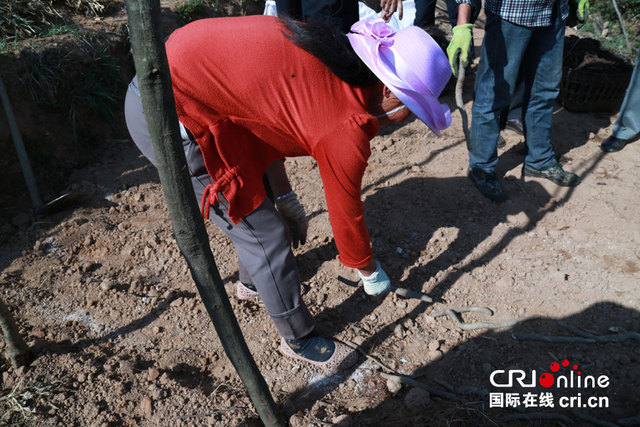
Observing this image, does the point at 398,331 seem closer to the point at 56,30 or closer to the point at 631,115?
the point at 631,115

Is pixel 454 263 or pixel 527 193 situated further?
pixel 527 193

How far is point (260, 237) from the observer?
6.00ft

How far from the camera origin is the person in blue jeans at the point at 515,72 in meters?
2.72

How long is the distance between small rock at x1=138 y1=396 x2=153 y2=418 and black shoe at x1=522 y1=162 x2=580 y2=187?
110 inches

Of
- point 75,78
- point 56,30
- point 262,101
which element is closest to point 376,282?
point 262,101

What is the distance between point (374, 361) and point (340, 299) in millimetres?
425

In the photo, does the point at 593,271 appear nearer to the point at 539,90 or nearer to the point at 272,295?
the point at 539,90

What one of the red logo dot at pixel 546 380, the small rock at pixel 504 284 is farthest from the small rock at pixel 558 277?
the red logo dot at pixel 546 380

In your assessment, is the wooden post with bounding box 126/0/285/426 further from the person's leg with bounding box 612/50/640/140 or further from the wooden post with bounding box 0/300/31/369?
the person's leg with bounding box 612/50/640/140

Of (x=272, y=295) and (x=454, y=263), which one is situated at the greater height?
(x=272, y=295)

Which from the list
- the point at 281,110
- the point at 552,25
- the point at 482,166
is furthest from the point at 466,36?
the point at 281,110

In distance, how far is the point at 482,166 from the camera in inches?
124

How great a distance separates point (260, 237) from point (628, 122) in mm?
3230

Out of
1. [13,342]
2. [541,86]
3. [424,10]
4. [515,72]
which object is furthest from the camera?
[424,10]
